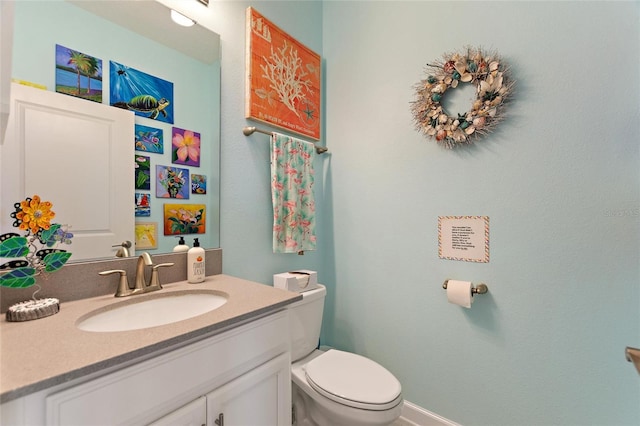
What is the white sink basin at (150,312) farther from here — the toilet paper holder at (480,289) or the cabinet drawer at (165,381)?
the toilet paper holder at (480,289)

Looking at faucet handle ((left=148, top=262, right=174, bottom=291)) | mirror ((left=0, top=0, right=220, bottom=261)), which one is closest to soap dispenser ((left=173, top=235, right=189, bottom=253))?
mirror ((left=0, top=0, right=220, bottom=261))

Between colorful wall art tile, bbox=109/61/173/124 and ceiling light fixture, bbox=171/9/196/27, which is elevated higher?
ceiling light fixture, bbox=171/9/196/27

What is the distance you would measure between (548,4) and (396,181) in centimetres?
98

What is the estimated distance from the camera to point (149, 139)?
3.74 ft

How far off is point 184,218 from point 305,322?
0.80 meters

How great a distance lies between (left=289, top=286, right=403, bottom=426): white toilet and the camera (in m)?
1.07

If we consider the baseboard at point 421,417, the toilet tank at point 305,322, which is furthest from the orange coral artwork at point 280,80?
the baseboard at point 421,417

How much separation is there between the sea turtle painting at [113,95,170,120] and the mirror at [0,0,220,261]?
1.1 inches

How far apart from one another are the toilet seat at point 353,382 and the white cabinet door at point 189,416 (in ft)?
1.85

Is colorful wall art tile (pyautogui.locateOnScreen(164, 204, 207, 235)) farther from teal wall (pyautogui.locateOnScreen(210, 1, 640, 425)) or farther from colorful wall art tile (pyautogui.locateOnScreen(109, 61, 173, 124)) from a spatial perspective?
colorful wall art tile (pyautogui.locateOnScreen(109, 61, 173, 124))

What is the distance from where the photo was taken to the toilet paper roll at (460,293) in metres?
1.28

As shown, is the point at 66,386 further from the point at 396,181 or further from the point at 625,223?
the point at 625,223

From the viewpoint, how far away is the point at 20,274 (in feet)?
2.50

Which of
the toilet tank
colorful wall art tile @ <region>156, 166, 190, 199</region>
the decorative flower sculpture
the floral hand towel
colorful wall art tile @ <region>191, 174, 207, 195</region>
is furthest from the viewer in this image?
the floral hand towel
